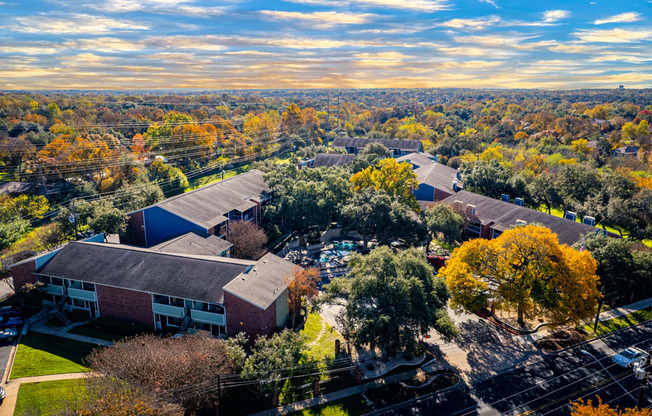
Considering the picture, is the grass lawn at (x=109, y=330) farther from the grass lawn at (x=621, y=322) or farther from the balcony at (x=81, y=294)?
the grass lawn at (x=621, y=322)

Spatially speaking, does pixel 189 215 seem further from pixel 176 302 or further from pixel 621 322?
pixel 621 322

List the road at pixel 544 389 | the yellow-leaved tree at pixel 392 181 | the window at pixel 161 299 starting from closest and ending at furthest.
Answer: the road at pixel 544 389
the window at pixel 161 299
the yellow-leaved tree at pixel 392 181

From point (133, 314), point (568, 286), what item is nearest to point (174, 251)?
point (133, 314)

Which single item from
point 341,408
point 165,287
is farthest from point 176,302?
point 341,408

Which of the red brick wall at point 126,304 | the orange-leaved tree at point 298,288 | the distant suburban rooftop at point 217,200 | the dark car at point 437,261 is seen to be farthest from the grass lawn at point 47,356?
the dark car at point 437,261

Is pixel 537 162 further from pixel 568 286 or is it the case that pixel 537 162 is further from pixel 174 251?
pixel 174 251

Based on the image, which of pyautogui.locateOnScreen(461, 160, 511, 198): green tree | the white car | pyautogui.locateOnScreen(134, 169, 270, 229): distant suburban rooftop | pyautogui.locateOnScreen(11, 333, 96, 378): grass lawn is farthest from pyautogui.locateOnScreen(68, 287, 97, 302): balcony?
pyautogui.locateOnScreen(461, 160, 511, 198): green tree
